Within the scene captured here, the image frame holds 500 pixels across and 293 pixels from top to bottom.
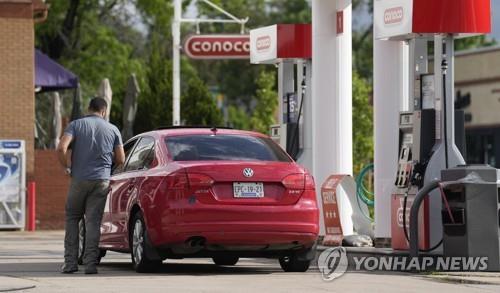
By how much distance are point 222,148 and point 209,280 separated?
188 cm

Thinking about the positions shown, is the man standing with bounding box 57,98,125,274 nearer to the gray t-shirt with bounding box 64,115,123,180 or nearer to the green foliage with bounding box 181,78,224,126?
the gray t-shirt with bounding box 64,115,123,180

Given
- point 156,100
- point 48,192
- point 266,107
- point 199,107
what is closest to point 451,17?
point 48,192

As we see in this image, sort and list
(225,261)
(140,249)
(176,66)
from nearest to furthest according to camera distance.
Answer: (140,249) < (225,261) < (176,66)

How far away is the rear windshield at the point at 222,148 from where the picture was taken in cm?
1509

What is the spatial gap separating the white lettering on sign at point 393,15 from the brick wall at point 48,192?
1426 centimetres

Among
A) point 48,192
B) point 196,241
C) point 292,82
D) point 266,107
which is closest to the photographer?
point 196,241

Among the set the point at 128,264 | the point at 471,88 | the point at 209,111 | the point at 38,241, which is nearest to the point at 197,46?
the point at 209,111

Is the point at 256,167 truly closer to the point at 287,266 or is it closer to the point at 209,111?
the point at 287,266

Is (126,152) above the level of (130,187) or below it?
above

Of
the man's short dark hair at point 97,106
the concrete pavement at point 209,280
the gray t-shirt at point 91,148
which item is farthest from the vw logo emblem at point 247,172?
the man's short dark hair at point 97,106

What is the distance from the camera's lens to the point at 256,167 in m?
14.8

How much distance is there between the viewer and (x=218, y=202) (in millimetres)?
14602

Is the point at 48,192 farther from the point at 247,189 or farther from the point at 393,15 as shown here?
the point at 247,189

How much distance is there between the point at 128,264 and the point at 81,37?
3227 centimetres
